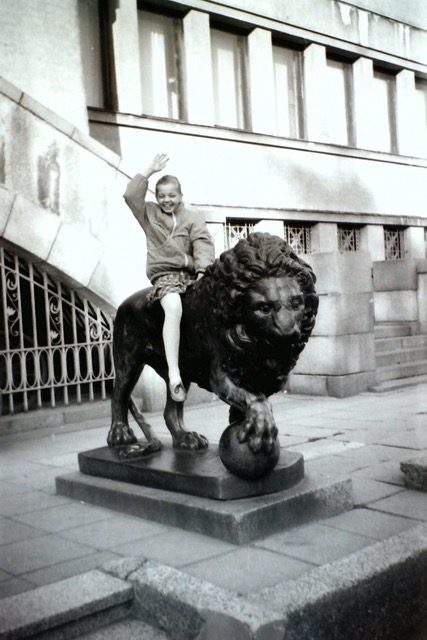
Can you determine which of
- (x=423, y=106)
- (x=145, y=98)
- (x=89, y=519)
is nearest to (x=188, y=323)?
(x=89, y=519)

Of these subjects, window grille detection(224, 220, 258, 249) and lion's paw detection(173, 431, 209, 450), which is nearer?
lion's paw detection(173, 431, 209, 450)

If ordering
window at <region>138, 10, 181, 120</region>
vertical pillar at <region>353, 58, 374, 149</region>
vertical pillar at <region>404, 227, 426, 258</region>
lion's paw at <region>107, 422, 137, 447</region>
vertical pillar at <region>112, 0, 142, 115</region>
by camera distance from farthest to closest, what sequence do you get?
vertical pillar at <region>404, 227, 426, 258</region> < vertical pillar at <region>353, 58, 374, 149</region> < window at <region>138, 10, 181, 120</region> < vertical pillar at <region>112, 0, 142, 115</region> < lion's paw at <region>107, 422, 137, 447</region>

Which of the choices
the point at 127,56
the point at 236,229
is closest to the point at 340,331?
the point at 236,229

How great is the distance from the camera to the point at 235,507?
3904 mm

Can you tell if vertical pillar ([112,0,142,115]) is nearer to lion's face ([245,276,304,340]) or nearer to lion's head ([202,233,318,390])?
lion's head ([202,233,318,390])

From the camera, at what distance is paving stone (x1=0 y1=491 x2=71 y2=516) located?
4777 mm

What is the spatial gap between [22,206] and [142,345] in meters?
3.85

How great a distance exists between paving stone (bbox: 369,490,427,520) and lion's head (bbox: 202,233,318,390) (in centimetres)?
109

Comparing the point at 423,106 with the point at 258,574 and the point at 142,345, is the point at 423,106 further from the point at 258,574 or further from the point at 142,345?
the point at 258,574

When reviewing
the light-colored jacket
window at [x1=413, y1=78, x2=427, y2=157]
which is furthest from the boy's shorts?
window at [x1=413, y1=78, x2=427, y2=157]

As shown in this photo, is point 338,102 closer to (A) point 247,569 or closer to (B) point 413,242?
(B) point 413,242

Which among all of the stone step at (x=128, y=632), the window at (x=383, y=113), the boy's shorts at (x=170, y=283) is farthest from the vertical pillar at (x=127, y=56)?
the stone step at (x=128, y=632)

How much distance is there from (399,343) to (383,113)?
297 inches

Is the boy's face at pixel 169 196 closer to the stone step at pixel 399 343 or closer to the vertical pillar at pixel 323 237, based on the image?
the stone step at pixel 399 343
